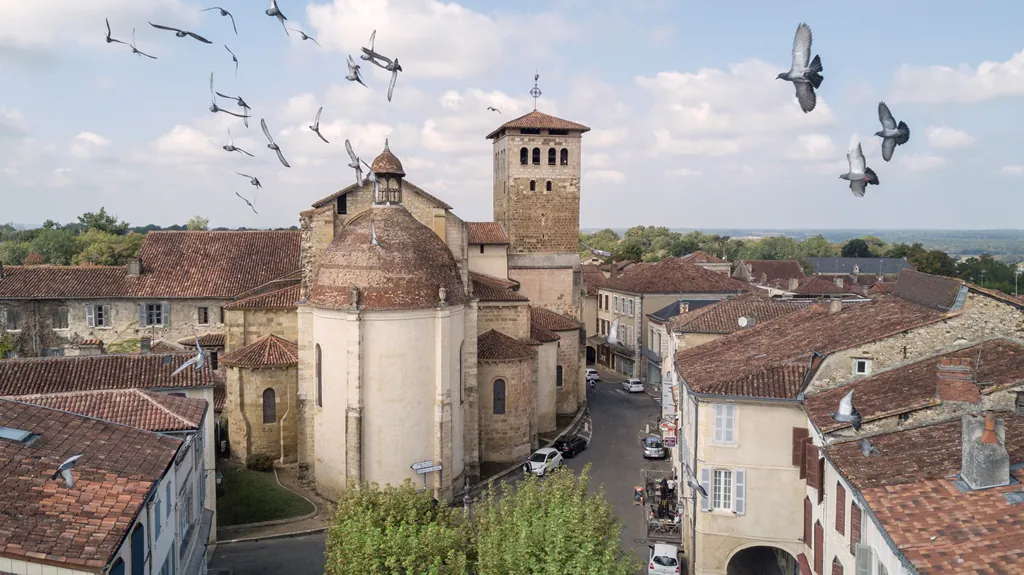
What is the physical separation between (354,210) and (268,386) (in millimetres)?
9543

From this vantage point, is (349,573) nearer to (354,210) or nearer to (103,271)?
(354,210)

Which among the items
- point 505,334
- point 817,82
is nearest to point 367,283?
point 505,334

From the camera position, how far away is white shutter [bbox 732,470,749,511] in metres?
24.4

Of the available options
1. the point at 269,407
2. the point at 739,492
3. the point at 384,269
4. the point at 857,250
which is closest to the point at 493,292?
the point at 384,269

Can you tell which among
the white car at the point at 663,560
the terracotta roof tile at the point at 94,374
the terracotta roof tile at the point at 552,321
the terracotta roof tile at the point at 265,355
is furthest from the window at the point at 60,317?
the white car at the point at 663,560

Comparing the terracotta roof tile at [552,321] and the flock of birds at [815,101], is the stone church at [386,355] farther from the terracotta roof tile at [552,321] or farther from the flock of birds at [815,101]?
the flock of birds at [815,101]

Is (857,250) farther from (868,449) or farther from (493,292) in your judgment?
(868,449)

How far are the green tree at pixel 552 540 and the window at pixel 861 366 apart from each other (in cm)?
882

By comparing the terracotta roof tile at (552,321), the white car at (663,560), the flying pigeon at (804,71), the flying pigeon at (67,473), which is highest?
the flying pigeon at (804,71)

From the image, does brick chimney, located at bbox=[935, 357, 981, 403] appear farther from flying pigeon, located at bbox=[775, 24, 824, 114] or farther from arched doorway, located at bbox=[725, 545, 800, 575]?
arched doorway, located at bbox=[725, 545, 800, 575]

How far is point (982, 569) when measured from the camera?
12.4m

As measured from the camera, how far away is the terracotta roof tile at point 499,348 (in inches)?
1537

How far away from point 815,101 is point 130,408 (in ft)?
66.3

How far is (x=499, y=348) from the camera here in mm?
39812
